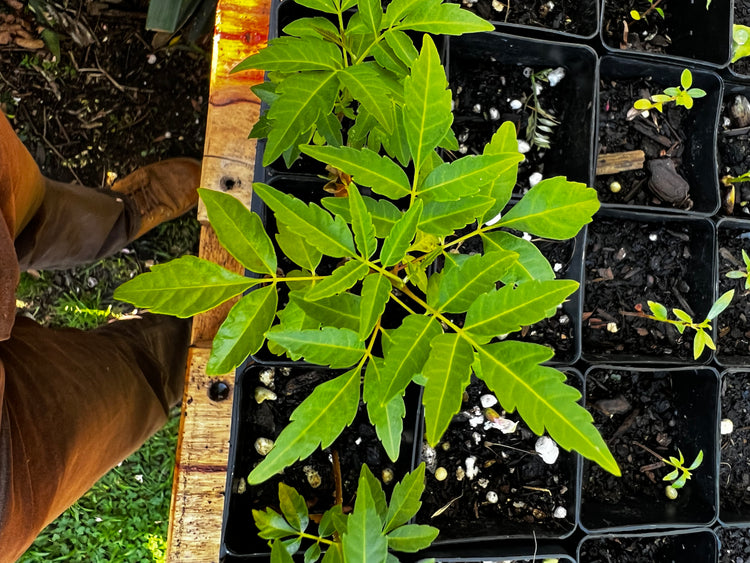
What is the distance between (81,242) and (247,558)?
79 cm

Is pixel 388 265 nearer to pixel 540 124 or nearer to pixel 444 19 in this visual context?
pixel 444 19

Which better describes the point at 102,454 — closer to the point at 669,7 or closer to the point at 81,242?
the point at 81,242

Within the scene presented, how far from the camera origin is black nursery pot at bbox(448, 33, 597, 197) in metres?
0.98

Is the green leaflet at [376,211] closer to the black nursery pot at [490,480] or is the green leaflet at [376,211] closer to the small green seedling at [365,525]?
the small green seedling at [365,525]

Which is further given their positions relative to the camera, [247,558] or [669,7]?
[669,7]

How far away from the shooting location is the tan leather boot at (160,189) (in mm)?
1416

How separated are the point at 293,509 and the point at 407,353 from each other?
0.38 m

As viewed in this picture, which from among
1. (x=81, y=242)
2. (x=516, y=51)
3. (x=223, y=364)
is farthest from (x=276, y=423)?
(x=516, y=51)

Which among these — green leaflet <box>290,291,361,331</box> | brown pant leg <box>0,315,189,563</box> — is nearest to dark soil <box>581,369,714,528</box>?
green leaflet <box>290,291,361,331</box>

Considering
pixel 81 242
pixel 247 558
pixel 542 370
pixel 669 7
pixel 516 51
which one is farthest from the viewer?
pixel 81 242

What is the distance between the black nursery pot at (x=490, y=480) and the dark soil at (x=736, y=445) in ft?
1.18

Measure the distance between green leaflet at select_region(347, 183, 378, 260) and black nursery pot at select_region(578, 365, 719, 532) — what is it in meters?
0.64

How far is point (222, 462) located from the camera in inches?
39.2

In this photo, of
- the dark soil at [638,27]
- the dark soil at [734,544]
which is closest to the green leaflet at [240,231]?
the dark soil at [638,27]
